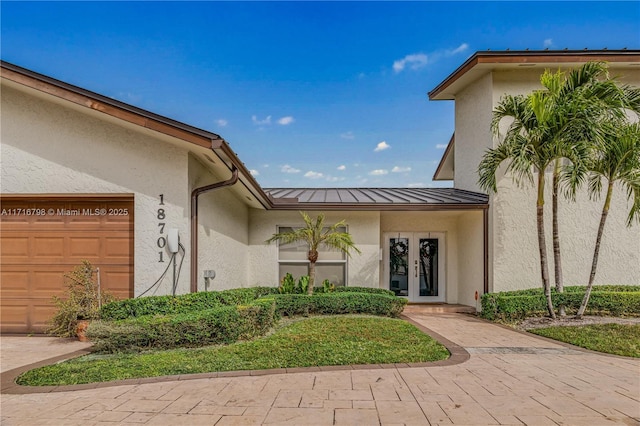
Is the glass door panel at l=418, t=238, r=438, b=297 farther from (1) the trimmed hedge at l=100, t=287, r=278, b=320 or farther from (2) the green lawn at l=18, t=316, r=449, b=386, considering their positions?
(1) the trimmed hedge at l=100, t=287, r=278, b=320

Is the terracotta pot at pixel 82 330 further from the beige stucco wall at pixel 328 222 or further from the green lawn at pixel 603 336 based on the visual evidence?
the green lawn at pixel 603 336

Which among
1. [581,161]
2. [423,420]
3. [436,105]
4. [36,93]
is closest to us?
[423,420]

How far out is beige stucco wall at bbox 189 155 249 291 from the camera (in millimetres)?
8500

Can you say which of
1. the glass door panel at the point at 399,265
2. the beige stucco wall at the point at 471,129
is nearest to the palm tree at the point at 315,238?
the glass door panel at the point at 399,265

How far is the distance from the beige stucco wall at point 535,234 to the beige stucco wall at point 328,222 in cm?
344

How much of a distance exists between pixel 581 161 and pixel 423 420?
7.80 meters

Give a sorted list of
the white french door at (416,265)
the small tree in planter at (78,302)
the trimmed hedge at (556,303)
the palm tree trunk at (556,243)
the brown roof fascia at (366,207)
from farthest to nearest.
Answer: the white french door at (416,265) → the brown roof fascia at (366,207) → the trimmed hedge at (556,303) → the palm tree trunk at (556,243) → the small tree in planter at (78,302)

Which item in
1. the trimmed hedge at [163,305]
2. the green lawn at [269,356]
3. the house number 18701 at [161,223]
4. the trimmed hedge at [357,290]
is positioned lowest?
Answer: the green lawn at [269,356]

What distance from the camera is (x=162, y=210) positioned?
309 inches

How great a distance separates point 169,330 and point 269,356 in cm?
176

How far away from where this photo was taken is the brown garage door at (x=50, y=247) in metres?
8.10

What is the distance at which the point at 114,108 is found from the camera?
7.26 metres

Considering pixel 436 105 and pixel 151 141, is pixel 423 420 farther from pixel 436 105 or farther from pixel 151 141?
pixel 436 105

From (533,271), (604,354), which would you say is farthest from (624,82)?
(604,354)
